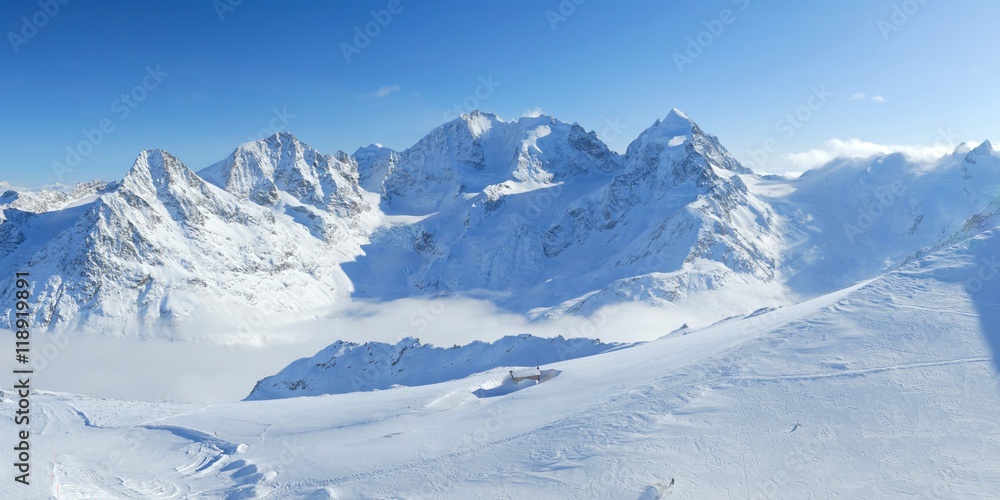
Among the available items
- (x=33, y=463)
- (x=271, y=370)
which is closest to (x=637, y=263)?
(x=271, y=370)

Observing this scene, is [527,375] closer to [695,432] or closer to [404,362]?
[695,432]

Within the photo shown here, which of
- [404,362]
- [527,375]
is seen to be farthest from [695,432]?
[404,362]

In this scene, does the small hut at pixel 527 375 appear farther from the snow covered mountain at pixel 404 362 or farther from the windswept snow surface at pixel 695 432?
the snow covered mountain at pixel 404 362

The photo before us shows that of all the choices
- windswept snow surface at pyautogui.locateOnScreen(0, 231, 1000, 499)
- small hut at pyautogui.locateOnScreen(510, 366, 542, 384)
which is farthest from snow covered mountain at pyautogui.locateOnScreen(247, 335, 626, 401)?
windswept snow surface at pyautogui.locateOnScreen(0, 231, 1000, 499)

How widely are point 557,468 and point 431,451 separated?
627 centimetres

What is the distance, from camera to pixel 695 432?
21922mm

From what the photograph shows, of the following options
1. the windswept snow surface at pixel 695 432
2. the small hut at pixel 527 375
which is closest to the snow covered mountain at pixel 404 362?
the small hut at pixel 527 375

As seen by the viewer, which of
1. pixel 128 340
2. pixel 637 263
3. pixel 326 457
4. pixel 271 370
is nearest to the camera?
pixel 326 457

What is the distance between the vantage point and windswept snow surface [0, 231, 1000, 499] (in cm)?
1947

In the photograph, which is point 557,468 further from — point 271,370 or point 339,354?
point 271,370

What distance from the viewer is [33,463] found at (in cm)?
2683

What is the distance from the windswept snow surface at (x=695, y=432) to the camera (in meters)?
19.5

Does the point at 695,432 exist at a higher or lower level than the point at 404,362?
lower

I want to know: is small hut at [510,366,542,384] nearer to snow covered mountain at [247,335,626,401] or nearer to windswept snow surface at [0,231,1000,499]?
windswept snow surface at [0,231,1000,499]
